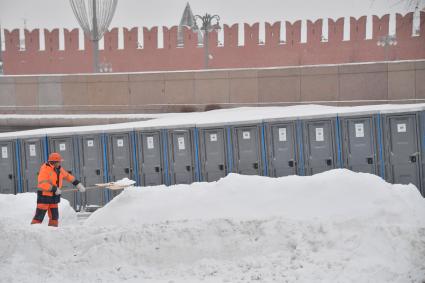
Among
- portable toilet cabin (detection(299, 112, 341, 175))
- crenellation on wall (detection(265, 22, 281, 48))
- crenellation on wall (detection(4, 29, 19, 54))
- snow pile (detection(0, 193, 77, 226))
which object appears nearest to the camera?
snow pile (detection(0, 193, 77, 226))

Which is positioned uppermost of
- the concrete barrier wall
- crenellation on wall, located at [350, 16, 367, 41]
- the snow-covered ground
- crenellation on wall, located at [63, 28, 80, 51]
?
crenellation on wall, located at [63, 28, 80, 51]

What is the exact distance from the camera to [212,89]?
19.8m

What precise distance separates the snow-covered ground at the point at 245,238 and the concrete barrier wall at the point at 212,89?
8.73 m

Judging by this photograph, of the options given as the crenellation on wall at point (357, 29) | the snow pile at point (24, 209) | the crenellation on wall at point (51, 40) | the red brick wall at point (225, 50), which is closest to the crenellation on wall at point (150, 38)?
the red brick wall at point (225, 50)

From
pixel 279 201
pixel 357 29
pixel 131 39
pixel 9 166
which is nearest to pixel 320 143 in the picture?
pixel 279 201

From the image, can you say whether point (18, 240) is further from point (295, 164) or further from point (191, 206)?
point (295, 164)

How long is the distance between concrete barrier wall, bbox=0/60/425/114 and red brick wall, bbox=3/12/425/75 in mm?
12734

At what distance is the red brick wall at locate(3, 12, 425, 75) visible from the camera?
31141 millimetres

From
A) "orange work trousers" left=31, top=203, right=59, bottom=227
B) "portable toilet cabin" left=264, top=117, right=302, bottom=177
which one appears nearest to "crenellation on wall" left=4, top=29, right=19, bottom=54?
"portable toilet cabin" left=264, top=117, right=302, bottom=177

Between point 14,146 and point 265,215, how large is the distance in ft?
26.2

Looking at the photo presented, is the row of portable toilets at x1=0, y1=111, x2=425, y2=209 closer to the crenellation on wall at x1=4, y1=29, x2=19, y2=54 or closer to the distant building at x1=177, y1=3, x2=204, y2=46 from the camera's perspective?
the distant building at x1=177, y1=3, x2=204, y2=46


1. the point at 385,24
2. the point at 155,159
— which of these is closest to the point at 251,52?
the point at 385,24

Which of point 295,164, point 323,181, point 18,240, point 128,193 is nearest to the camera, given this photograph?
point 18,240

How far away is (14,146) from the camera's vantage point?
1458 cm
